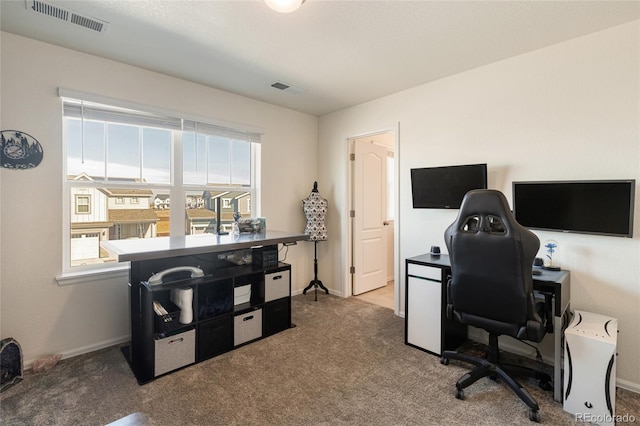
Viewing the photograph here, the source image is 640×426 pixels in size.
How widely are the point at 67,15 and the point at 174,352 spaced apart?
2534mm

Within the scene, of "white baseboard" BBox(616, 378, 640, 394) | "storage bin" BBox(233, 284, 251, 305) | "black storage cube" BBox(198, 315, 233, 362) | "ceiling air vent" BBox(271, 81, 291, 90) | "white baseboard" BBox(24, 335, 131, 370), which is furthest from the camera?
"ceiling air vent" BBox(271, 81, 291, 90)

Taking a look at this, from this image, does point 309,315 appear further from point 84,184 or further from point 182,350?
point 84,184

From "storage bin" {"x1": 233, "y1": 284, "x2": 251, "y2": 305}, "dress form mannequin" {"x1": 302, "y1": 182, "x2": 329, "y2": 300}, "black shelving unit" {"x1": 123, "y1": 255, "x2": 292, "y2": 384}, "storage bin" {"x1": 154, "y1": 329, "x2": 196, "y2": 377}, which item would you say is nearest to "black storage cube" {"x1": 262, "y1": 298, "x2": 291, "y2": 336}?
"black shelving unit" {"x1": 123, "y1": 255, "x2": 292, "y2": 384}

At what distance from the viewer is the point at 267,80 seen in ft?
10.5

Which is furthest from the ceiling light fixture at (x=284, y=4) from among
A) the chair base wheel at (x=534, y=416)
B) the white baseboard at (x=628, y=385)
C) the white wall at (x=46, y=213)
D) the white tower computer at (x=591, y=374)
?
the white baseboard at (x=628, y=385)

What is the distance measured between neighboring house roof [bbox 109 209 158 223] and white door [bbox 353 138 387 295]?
251 cm

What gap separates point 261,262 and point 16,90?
2373 millimetres

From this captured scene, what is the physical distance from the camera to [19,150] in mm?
2346

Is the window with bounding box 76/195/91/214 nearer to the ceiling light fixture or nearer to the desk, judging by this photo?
the ceiling light fixture

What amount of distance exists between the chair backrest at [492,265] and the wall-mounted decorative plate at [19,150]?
3257 mm

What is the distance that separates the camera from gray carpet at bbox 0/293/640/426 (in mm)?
1837

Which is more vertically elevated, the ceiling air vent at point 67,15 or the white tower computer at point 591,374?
the ceiling air vent at point 67,15

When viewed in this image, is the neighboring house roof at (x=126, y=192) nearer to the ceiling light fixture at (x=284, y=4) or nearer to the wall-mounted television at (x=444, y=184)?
the ceiling light fixture at (x=284, y=4)

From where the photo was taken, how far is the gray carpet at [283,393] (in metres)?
1.84
